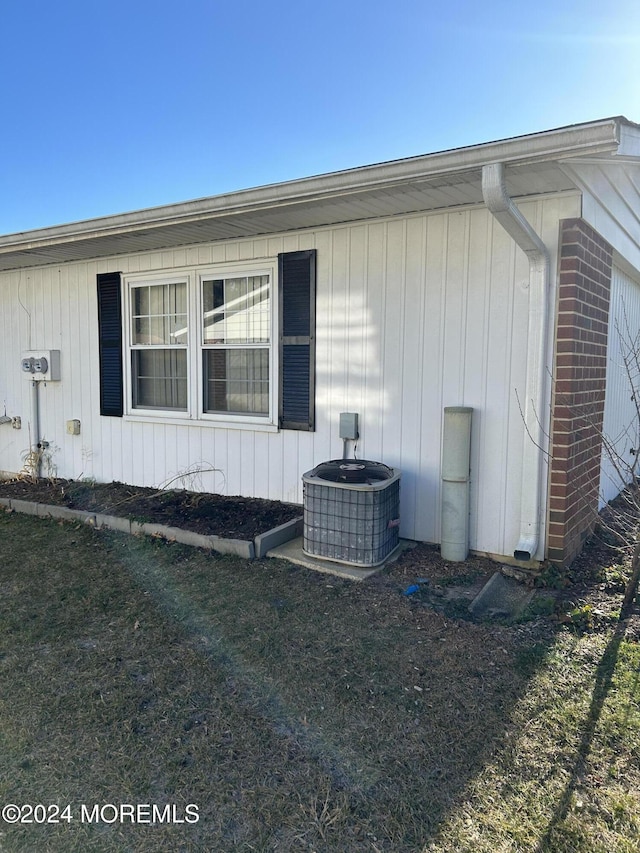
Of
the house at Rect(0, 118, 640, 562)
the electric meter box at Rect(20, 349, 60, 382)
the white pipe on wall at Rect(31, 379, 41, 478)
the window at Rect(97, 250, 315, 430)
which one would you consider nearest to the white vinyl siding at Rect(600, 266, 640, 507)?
the house at Rect(0, 118, 640, 562)

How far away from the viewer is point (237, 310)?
5.56m

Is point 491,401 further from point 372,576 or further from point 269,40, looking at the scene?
point 269,40

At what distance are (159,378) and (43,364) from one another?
154cm

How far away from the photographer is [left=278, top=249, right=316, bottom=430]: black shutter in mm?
5051

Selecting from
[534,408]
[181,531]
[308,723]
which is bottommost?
[308,723]

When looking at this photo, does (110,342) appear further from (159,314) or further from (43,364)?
(43,364)

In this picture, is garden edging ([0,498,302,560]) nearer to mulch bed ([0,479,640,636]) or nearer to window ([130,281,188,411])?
mulch bed ([0,479,640,636])

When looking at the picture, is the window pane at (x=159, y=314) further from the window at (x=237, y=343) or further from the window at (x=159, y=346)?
the window at (x=237, y=343)

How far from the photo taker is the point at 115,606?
3.64m

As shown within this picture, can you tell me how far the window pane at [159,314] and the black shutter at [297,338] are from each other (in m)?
1.26

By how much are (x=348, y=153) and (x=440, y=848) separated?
12.5m

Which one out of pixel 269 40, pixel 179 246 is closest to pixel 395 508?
pixel 179 246

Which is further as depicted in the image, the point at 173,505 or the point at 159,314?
the point at 159,314

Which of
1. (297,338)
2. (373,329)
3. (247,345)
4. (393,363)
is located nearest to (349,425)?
(393,363)
